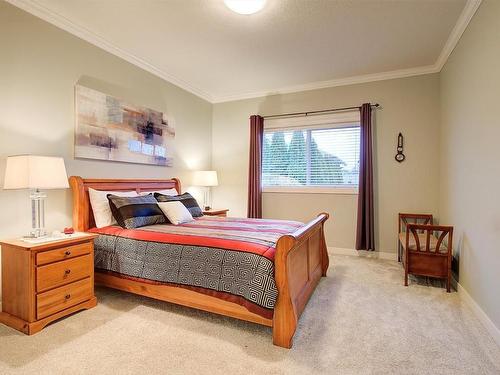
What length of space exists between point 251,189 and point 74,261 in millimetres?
2929

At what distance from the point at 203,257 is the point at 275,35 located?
2.41 meters

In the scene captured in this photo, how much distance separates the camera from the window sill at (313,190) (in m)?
4.36

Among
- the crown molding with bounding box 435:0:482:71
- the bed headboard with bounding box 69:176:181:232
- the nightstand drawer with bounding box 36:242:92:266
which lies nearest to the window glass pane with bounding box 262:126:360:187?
the crown molding with bounding box 435:0:482:71

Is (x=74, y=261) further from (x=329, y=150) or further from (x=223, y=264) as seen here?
(x=329, y=150)

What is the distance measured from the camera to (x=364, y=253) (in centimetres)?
426

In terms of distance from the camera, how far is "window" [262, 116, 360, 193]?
4.40 metres

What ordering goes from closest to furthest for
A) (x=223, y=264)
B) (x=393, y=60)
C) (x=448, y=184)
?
(x=223, y=264), (x=448, y=184), (x=393, y=60)

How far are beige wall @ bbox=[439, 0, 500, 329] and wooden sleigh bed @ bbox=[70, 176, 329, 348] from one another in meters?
1.34

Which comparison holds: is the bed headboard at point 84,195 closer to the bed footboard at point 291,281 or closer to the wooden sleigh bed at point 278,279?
the wooden sleigh bed at point 278,279

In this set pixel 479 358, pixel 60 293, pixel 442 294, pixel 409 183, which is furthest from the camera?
pixel 409 183

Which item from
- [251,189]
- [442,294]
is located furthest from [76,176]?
[442,294]

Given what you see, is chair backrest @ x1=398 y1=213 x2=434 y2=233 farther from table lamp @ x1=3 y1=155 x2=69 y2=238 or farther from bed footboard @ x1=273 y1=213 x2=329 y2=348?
table lamp @ x1=3 y1=155 x2=69 y2=238

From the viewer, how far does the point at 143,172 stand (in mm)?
3811

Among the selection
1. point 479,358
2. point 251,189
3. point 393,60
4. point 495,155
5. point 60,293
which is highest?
point 393,60
